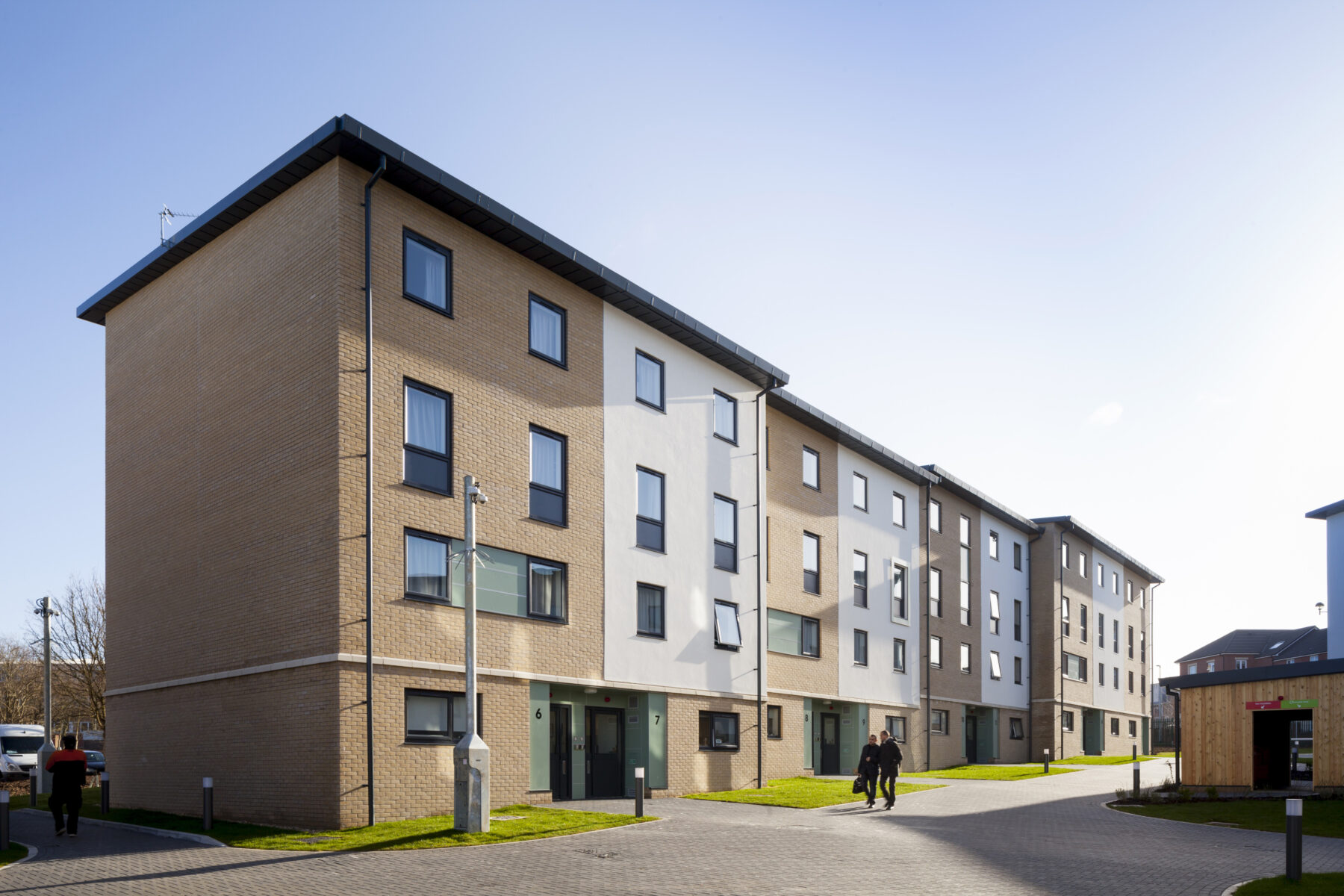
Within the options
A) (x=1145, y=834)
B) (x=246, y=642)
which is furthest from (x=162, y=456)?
(x=1145, y=834)

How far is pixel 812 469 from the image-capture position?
32781 millimetres

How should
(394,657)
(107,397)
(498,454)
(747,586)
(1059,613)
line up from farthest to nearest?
(1059,613)
(747,586)
(107,397)
(498,454)
(394,657)

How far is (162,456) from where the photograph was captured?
22328 millimetres

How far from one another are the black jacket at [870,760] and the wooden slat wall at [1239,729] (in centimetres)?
Result: 885

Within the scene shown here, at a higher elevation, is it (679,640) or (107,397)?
(107,397)

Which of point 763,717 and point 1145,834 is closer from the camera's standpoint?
point 1145,834

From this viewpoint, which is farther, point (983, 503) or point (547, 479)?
point (983, 503)

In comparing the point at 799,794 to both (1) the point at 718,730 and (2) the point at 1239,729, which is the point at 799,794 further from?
(2) the point at 1239,729

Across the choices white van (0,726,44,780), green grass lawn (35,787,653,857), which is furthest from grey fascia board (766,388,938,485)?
white van (0,726,44,780)

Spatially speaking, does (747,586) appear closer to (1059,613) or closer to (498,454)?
(498,454)

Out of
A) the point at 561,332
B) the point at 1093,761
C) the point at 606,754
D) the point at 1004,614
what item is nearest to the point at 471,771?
the point at 606,754

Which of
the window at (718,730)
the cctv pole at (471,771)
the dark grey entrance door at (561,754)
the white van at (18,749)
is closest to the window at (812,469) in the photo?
the window at (718,730)

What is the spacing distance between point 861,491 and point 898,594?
4.09m

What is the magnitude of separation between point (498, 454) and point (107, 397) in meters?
10.2
